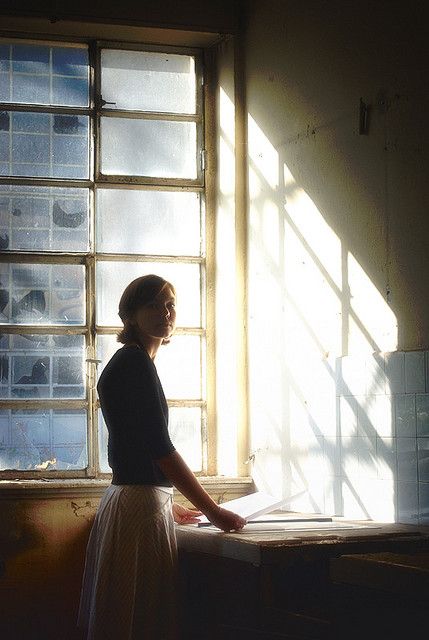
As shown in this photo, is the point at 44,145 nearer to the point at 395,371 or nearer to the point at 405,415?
the point at 395,371

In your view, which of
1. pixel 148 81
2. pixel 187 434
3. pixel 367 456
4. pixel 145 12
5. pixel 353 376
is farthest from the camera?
pixel 148 81

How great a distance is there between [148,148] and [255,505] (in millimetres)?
2019

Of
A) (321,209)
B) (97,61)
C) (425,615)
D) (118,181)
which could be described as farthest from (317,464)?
(97,61)

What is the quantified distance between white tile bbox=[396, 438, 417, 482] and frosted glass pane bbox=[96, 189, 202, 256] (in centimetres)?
173

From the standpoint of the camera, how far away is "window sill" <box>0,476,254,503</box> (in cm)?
423

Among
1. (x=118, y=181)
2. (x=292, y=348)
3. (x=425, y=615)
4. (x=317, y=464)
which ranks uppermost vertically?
(x=118, y=181)

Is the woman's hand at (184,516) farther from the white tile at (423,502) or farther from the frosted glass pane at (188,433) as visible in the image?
the frosted glass pane at (188,433)

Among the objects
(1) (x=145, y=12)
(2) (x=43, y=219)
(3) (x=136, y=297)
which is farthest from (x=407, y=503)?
(1) (x=145, y=12)

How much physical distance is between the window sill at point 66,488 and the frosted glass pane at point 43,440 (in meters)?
0.10

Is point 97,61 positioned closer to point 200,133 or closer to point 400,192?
point 200,133

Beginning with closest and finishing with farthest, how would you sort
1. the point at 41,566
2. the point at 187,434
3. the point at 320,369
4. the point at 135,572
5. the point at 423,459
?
the point at 135,572
the point at 423,459
the point at 320,369
the point at 41,566
the point at 187,434

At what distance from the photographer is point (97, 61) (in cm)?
482

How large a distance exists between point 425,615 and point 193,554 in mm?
1164

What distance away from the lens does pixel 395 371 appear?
11.8 ft
